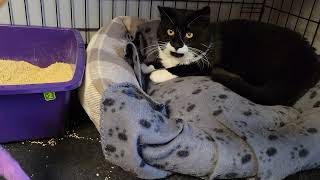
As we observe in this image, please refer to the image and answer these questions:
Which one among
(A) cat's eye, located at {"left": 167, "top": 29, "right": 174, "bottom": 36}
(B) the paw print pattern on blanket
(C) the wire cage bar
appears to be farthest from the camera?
(C) the wire cage bar

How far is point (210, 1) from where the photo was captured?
1814mm

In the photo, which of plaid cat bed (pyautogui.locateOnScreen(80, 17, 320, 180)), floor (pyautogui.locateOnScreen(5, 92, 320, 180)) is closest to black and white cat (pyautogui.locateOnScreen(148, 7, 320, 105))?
plaid cat bed (pyautogui.locateOnScreen(80, 17, 320, 180))

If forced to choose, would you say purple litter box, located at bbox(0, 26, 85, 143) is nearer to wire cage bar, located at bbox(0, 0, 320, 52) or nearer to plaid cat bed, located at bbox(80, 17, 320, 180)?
plaid cat bed, located at bbox(80, 17, 320, 180)

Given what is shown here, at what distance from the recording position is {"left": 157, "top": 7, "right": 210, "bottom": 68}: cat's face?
1.20 metres

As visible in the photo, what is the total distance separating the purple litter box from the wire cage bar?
0.31 meters

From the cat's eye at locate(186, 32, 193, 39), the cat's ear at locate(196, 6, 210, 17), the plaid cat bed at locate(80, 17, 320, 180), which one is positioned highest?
the cat's ear at locate(196, 6, 210, 17)

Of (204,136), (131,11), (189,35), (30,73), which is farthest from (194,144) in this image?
(131,11)

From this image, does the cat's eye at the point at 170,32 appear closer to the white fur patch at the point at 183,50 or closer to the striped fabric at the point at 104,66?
the white fur patch at the point at 183,50

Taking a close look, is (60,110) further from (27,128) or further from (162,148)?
(162,148)

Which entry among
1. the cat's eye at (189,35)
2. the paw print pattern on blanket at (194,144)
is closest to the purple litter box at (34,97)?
the paw print pattern on blanket at (194,144)

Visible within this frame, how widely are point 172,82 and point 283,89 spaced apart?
0.42 m

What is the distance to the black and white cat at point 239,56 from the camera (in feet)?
3.64

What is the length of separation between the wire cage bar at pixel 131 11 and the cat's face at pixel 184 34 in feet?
1.74

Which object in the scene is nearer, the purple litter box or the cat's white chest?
the purple litter box
